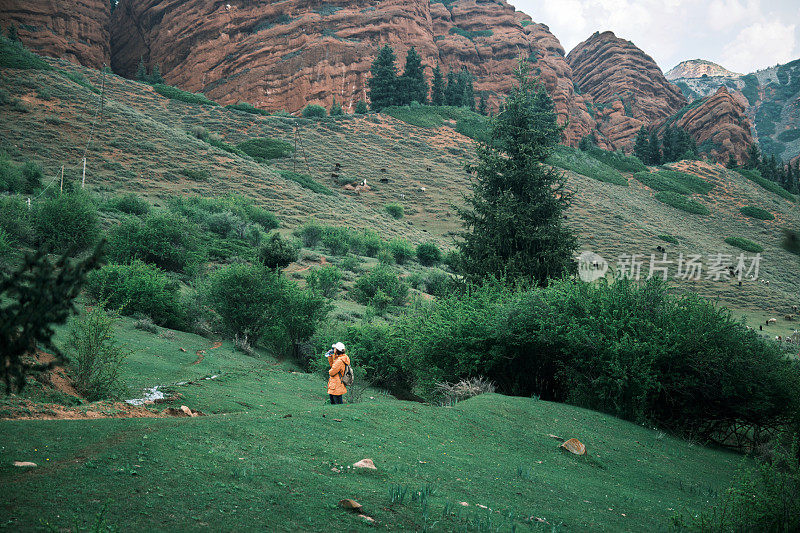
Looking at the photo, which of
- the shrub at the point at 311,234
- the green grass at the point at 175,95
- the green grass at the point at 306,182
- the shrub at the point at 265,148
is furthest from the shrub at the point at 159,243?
the green grass at the point at 175,95

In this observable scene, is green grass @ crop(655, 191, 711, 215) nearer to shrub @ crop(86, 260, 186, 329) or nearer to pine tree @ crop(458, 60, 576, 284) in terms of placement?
pine tree @ crop(458, 60, 576, 284)

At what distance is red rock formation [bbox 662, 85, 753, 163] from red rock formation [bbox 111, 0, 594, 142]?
21.2 metres

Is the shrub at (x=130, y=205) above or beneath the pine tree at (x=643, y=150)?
beneath

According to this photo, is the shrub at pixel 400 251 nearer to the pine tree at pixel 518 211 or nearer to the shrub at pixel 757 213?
the pine tree at pixel 518 211

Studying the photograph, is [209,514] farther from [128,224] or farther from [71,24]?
[71,24]

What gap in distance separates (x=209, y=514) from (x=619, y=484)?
6.42 m

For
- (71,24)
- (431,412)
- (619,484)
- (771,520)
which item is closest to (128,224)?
(431,412)

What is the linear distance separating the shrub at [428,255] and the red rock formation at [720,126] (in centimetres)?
8190

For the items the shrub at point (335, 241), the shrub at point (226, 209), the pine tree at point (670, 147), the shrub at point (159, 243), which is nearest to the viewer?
the shrub at point (159, 243)

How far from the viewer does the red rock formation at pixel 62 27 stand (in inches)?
3435

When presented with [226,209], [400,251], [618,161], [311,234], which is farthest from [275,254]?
[618,161]

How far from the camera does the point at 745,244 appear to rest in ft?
193

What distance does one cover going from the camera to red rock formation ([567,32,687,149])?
123831 millimetres

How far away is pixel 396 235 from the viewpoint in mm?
45781
